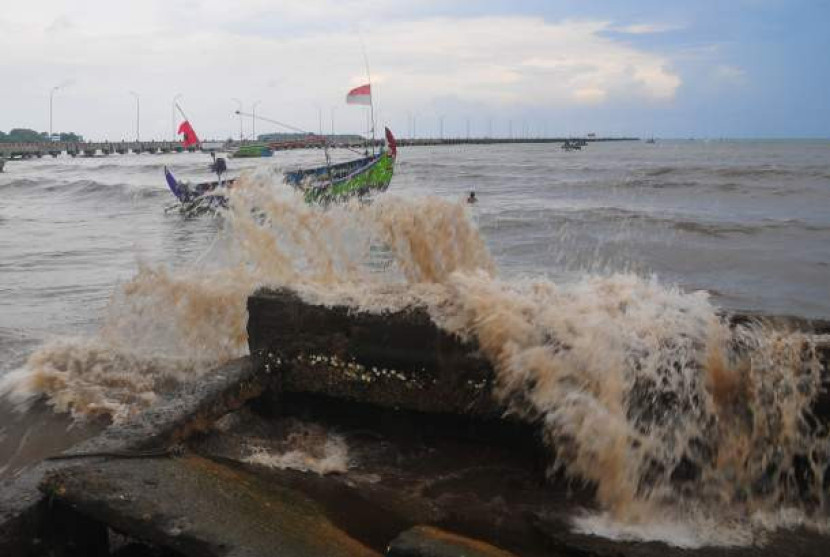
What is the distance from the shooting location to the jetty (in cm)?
255

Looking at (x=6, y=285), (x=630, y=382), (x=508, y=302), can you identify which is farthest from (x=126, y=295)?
(x=6, y=285)

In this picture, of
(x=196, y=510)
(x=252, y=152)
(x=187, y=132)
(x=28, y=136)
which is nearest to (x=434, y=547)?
(x=196, y=510)

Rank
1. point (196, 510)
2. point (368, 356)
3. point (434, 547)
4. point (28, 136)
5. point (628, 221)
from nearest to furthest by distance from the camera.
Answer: point (434, 547) → point (196, 510) → point (368, 356) → point (628, 221) → point (28, 136)

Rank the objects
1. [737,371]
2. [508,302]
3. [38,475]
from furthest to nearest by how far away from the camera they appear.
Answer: [508,302] → [737,371] → [38,475]

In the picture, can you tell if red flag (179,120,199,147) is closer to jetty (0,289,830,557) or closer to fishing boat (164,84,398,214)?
fishing boat (164,84,398,214)

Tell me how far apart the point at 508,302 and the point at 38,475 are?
2285mm

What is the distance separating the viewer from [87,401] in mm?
4816

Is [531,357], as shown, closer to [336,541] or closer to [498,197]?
[336,541]

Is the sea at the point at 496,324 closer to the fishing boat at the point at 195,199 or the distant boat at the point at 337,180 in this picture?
the distant boat at the point at 337,180

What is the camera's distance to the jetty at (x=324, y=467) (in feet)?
8.37

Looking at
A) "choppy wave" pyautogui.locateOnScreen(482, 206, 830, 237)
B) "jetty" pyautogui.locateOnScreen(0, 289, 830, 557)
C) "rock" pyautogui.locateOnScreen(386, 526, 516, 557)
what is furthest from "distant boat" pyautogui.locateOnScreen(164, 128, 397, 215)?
"rock" pyautogui.locateOnScreen(386, 526, 516, 557)

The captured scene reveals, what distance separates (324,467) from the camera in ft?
11.1

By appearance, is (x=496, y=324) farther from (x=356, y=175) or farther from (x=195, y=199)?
(x=195, y=199)

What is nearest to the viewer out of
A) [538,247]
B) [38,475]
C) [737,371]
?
[38,475]
